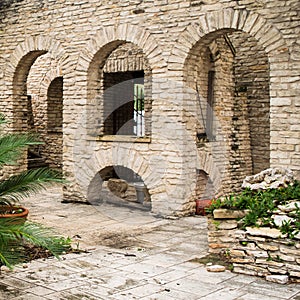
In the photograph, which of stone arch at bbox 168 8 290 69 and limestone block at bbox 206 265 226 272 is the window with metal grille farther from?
limestone block at bbox 206 265 226 272

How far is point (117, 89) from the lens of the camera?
1228 centimetres

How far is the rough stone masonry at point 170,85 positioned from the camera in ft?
26.1

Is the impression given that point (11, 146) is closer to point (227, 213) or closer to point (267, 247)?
point (227, 213)

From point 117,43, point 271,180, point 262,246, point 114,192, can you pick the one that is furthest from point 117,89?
point 262,246

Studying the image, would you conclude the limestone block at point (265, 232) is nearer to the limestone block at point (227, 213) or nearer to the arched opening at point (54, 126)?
the limestone block at point (227, 213)

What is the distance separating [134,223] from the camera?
8625mm

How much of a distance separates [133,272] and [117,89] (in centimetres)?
712

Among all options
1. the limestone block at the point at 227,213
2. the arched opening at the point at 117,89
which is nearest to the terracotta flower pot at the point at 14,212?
the limestone block at the point at 227,213

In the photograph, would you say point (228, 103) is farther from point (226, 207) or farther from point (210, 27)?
point (226, 207)

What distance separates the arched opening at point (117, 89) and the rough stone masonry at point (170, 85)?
3 centimetres

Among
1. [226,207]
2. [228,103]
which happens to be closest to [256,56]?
[228,103]

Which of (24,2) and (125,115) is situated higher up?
(24,2)

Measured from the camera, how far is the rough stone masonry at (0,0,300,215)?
26.1 ft

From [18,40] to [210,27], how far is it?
4.94m
